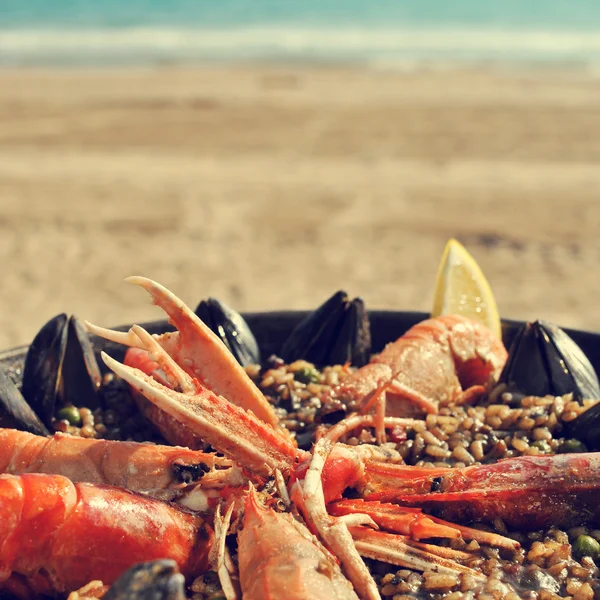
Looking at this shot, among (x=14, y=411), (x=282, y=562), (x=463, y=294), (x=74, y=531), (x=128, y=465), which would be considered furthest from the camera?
Result: (x=463, y=294)

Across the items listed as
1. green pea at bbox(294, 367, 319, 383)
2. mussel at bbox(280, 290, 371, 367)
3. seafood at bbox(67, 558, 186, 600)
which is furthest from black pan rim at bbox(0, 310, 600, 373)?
seafood at bbox(67, 558, 186, 600)

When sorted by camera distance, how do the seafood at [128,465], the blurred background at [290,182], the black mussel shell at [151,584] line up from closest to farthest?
the black mussel shell at [151,584], the seafood at [128,465], the blurred background at [290,182]

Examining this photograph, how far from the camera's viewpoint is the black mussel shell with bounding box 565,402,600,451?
10.5ft

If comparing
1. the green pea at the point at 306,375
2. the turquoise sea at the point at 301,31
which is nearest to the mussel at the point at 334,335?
the green pea at the point at 306,375

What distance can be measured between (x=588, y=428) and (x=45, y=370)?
6.84 ft

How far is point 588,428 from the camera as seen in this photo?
3.23 metres

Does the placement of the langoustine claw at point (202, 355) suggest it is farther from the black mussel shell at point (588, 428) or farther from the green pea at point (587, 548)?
the black mussel shell at point (588, 428)

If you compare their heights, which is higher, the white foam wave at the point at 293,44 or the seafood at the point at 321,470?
the white foam wave at the point at 293,44

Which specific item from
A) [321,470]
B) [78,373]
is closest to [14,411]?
[78,373]

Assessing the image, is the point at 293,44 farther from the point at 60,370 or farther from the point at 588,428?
the point at 588,428

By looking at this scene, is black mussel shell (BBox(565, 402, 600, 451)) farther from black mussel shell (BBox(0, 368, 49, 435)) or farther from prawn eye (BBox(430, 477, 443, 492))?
black mussel shell (BBox(0, 368, 49, 435))

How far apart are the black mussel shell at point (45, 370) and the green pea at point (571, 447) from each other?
1949 mm

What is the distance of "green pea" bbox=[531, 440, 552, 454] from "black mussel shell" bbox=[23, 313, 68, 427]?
6.09 ft

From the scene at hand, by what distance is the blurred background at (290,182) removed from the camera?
1138 centimetres
